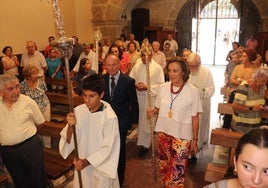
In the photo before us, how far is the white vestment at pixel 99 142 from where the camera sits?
2621mm


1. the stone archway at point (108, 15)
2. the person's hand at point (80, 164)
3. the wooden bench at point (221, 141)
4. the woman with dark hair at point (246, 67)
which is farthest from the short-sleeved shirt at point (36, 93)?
the stone archway at point (108, 15)

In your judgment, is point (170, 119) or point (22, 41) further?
point (22, 41)

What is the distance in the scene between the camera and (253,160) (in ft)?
4.60

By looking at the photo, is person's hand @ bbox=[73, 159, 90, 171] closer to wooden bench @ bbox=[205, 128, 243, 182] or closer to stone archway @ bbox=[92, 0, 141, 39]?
wooden bench @ bbox=[205, 128, 243, 182]

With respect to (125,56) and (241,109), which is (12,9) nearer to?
(125,56)

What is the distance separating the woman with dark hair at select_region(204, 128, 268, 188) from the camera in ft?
4.54

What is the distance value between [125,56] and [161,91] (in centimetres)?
337

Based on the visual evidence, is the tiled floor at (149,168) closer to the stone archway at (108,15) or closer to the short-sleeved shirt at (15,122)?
the short-sleeved shirt at (15,122)

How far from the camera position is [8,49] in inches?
295

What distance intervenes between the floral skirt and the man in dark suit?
1.74 feet

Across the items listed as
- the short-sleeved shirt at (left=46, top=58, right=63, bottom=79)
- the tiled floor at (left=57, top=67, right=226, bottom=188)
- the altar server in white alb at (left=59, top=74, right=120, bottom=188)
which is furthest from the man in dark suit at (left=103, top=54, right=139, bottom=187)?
the short-sleeved shirt at (left=46, top=58, right=63, bottom=79)

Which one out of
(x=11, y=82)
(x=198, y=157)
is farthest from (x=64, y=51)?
(x=198, y=157)

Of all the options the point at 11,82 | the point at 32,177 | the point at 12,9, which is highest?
the point at 12,9

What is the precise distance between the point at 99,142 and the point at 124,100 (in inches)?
42.9
